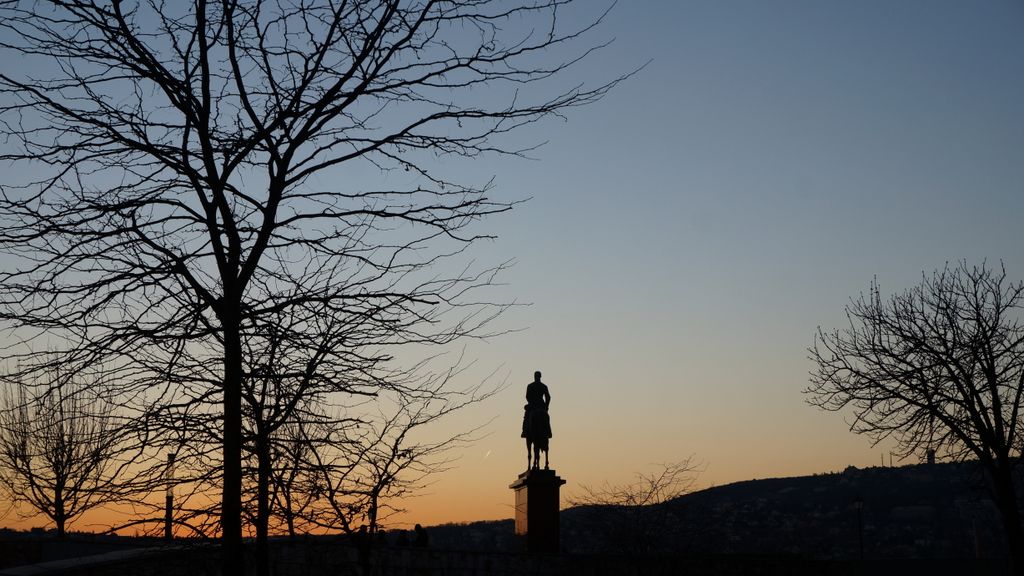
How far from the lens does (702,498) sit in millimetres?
72938

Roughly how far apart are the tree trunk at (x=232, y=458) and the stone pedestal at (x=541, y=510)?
15.3 m

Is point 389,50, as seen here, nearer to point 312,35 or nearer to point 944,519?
point 312,35

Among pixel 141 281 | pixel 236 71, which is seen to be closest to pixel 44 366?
pixel 141 281

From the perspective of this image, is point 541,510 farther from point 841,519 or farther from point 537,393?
point 841,519

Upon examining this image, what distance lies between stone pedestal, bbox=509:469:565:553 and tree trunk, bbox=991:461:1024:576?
849 centimetres

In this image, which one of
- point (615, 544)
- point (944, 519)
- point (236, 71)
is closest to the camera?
point (236, 71)

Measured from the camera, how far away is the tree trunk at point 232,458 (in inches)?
244

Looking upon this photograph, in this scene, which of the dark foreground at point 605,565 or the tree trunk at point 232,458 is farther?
the dark foreground at point 605,565

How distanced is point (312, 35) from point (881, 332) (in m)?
17.2

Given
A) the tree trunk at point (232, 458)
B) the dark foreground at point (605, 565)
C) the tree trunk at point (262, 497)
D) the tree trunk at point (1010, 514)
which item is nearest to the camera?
the tree trunk at point (232, 458)

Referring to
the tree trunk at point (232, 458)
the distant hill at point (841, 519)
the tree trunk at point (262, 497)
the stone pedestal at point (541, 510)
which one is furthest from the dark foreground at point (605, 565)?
the distant hill at point (841, 519)

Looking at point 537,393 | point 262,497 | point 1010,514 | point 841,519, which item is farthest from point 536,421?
point 841,519

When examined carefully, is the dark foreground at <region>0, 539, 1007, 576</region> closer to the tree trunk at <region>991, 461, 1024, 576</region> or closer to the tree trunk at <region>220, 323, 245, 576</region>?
the tree trunk at <region>991, 461, 1024, 576</region>

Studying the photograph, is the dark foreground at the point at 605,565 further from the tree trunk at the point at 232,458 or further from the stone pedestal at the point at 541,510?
the tree trunk at the point at 232,458
